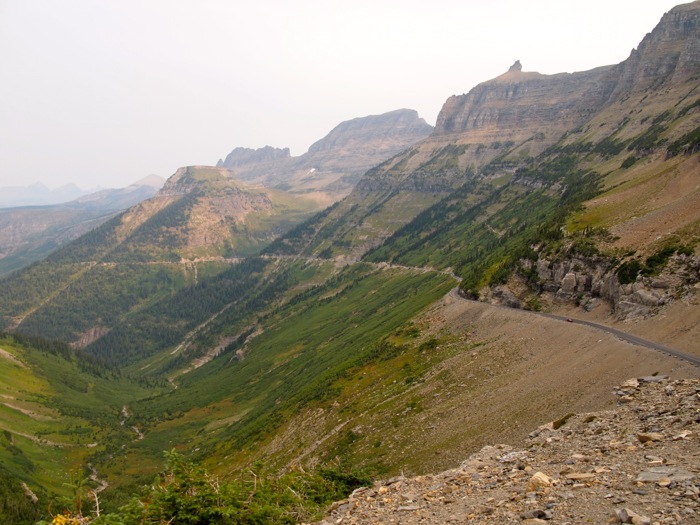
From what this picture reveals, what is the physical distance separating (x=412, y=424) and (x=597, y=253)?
60.1 metres

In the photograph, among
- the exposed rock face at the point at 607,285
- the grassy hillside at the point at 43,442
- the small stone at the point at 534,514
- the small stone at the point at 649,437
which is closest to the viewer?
the small stone at the point at 534,514

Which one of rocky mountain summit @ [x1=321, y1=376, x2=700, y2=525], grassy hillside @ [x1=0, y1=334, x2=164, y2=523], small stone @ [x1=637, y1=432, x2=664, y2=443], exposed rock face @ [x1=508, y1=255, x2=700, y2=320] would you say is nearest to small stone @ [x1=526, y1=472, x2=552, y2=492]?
rocky mountain summit @ [x1=321, y1=376, x2=700, y2=525]

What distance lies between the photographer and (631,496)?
21.6 metres

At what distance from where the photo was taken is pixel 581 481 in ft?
80.6

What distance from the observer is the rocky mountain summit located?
2112 cm

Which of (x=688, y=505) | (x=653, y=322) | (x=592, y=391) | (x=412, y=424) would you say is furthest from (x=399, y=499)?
(x=653, y=322)

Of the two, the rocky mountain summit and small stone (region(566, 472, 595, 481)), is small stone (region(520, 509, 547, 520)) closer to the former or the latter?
the rocky mountain summit

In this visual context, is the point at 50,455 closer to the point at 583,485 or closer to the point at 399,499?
the point at 399,499

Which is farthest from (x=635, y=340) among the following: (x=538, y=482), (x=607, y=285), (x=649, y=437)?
(x=538, y=482)

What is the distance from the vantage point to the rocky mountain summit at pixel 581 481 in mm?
21125

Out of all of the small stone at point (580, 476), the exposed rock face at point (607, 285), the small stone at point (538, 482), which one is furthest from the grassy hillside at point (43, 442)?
the exposed rock face at point (607, 285)

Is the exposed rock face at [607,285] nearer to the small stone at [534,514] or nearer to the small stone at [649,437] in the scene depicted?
the small stone at [649,437]

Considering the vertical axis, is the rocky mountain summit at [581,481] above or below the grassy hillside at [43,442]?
above

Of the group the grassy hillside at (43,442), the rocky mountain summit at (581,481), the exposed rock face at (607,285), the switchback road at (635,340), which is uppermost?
the rocky mountain summit at (581,481)
